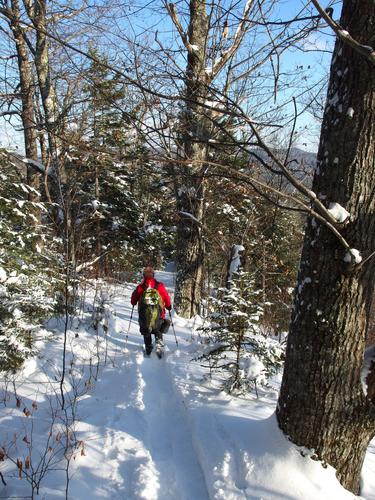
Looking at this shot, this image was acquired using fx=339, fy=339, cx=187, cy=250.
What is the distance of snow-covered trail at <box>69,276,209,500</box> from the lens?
3.08 metres

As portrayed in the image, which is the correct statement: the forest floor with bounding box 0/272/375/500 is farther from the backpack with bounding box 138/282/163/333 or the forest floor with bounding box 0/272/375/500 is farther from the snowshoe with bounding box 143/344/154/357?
the backpack with bounding box 138/282/163/333

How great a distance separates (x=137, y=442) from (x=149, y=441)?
15 centimetres

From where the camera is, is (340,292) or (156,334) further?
(156,334)

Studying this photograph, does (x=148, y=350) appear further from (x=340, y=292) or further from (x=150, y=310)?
(x=340, y=292)

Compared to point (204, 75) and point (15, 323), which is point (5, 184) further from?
point (204, 75)

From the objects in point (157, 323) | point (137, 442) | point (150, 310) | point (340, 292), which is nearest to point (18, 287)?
point (150, 310)

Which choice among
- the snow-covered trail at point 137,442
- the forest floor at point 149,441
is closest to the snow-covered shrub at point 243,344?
the forest floor at point 149,441

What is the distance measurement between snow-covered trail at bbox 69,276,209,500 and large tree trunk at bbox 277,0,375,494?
1.23 meters

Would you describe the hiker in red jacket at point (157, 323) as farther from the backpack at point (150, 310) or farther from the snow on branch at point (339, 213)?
the snow on branch at point (339, 213)

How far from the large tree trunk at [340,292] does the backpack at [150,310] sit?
13.9 feet

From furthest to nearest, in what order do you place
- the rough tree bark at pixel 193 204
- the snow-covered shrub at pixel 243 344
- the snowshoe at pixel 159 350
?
the rough tree bark at pixel 193 204
the snowshoe at pixel 159 350
the snow-covered shrub at pixel 243 344

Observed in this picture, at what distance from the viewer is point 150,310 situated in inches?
275

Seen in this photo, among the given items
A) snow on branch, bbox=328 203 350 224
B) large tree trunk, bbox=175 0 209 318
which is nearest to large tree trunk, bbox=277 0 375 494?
snow on branch, bbox=328 203 350 224

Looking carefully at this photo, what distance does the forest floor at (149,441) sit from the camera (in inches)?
114
